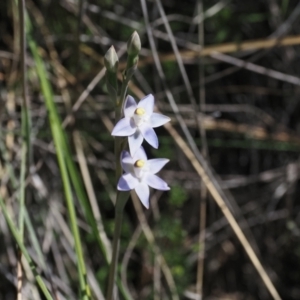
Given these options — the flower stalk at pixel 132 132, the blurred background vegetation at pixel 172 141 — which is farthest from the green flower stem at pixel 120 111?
the blurred background vegetation at pixel 172 141

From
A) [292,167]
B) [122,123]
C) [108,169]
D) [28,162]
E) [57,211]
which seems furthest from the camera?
[292,167]

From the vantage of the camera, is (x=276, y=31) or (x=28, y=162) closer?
(x=28, y=162)

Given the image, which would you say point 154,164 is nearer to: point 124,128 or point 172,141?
point 124,128

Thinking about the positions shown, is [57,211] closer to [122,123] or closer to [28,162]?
[28,162]

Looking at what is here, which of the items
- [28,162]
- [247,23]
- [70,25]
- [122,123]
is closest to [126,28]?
[70,25]

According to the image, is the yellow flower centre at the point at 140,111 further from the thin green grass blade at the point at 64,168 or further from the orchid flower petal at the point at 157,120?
the thin green grass blade at the point at 64,168

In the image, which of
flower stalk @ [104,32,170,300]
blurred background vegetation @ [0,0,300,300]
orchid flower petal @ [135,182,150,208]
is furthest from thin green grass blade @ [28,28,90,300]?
orchid flower petal @ [135,182,150,208]

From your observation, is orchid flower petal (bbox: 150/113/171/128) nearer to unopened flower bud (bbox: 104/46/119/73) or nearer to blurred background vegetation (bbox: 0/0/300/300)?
unopened flower bud (bbox: 104/46/119/73)
